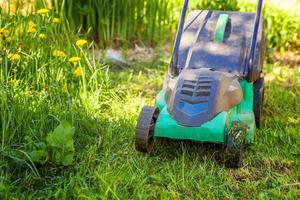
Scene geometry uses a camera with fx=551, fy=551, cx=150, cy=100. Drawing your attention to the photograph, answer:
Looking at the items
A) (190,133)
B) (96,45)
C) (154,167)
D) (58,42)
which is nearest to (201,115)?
(190,133)

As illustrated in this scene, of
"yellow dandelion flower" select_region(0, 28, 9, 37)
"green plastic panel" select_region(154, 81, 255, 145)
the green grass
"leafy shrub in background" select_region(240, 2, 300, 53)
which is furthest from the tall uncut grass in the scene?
"green plastic panel" select_region(154, 81, 255, 145)

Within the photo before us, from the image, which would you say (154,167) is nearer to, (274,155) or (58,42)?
(274,155)

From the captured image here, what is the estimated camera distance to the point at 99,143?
3.00 meters

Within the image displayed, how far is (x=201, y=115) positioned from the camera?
270 cm

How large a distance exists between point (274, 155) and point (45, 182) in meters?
1.23

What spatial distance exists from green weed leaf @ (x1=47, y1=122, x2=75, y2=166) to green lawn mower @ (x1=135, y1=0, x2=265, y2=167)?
0.35m

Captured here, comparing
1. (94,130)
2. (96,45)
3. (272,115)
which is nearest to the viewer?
(94,130)

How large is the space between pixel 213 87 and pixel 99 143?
0.71 m

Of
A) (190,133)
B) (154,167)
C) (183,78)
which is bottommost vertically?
(154,167)

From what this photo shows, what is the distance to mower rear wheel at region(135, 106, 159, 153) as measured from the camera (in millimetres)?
2783

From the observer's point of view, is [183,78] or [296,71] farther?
[296,71]

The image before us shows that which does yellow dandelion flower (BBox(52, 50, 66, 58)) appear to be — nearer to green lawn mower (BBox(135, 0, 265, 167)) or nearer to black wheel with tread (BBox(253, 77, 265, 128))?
green lawn mower (BBox(135, 0, 265, 167))

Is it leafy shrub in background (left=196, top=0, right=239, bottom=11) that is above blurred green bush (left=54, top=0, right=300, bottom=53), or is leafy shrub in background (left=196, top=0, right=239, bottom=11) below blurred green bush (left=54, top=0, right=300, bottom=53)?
above

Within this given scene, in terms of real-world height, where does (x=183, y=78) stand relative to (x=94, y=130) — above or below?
above
